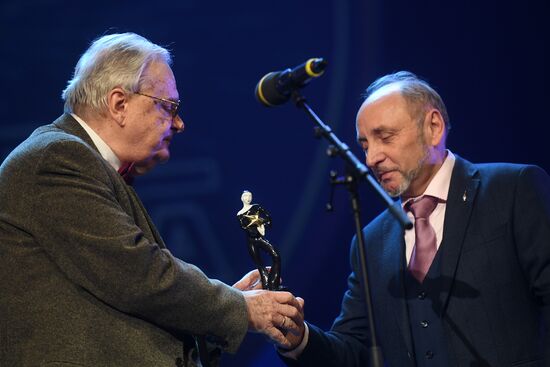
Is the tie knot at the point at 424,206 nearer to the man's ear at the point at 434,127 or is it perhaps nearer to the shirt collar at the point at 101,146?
the man's ear at the point at 434,127

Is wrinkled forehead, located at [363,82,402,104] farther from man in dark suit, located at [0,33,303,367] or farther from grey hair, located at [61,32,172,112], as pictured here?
man in dark suit, located at [0,33,303,367]

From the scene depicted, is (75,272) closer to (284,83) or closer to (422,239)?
(284,83)

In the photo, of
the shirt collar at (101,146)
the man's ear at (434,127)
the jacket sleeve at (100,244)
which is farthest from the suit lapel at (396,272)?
the shirt collar at (101,146)

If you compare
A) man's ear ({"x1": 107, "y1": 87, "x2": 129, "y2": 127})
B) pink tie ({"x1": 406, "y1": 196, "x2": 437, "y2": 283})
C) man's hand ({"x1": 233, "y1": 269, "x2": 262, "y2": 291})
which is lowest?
man's hand ({"x1": 233, "y1": 269, "x2": 262, "y2": 291})

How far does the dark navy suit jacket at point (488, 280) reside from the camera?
2820mm

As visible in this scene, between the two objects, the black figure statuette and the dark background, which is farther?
the dark background

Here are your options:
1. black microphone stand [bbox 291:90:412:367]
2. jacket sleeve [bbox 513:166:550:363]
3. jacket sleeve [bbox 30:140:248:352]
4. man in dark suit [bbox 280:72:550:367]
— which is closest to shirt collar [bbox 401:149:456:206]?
man in dark suit [bbox 280:72:550:367]

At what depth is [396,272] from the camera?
123 inches

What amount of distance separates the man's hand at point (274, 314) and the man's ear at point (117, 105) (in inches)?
29.7

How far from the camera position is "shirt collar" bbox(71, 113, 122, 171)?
2.68 m

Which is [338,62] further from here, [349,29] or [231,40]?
[231,40]

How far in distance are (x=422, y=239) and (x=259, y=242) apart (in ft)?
2.14

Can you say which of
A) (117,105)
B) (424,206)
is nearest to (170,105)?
(117,105)

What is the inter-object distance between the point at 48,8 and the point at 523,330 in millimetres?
2581
